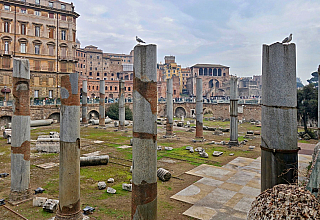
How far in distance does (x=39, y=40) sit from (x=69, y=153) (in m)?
33.9

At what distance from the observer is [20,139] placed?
24.4ft

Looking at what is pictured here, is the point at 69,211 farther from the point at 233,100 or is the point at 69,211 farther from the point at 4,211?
the point at 233,100

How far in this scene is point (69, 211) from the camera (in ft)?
19.0

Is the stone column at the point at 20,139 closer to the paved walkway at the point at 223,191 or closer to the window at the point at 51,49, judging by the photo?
the paved walkway at the point at 223,191

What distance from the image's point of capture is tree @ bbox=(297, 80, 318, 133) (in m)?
20.5

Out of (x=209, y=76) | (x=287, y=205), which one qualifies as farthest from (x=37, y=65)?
(x=209, y=76)

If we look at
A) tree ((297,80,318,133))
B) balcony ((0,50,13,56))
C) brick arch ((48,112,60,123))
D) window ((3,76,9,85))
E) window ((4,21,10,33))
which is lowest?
brick arch ((48,112,60,123))

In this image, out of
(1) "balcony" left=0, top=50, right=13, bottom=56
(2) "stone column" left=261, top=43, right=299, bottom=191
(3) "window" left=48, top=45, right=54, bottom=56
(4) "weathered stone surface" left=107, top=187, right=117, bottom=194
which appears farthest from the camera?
(3) "window" left=48, top=45, right=54, bottom=56

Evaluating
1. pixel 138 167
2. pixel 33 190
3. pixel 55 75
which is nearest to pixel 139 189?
pixel 138 167

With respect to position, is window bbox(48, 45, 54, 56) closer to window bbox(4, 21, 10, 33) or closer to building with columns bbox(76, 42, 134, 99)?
window bbox(4, 21, 10, 33)

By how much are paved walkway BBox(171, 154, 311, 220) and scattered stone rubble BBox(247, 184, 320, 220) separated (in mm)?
2577

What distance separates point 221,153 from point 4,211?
35.6 ft

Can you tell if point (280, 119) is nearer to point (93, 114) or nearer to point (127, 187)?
point (127, 187)

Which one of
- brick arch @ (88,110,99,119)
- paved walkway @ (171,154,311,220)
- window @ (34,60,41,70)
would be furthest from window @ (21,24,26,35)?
paved walkway @ (171,154,311,220)
